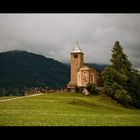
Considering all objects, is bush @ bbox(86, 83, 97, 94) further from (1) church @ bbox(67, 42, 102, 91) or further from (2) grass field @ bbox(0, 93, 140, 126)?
(2) grass field @ bbox(0, 93, 140, 126)

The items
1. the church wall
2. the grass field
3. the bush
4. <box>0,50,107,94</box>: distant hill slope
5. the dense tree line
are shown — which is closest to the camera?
the grass field

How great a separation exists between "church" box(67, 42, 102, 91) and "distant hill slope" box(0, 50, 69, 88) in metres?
0.82

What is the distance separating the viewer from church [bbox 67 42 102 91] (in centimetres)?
2628

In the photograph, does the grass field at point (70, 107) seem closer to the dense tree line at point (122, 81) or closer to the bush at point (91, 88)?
the dense tree line at point (122, 81)

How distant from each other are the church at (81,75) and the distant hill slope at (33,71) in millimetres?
821

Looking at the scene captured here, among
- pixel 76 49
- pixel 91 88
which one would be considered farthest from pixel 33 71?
pixel 91 88

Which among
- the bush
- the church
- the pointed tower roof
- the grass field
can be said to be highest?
the pointed tower roof

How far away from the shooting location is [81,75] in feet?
92.8

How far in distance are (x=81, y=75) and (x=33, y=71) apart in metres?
4.84

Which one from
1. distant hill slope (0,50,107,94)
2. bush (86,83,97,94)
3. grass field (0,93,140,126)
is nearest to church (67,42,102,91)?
bush (86,83,97,94)

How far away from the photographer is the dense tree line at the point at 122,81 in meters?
26.2

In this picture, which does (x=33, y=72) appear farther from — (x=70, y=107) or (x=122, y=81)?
(x=122, y=81)
